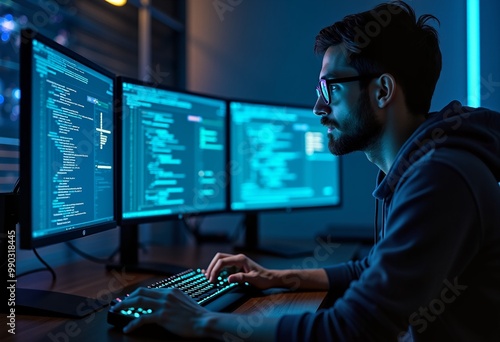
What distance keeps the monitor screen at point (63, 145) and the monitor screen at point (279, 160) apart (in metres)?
0.61

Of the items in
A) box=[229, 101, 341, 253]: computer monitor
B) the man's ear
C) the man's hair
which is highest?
the man's hair

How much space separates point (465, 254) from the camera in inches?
30.9

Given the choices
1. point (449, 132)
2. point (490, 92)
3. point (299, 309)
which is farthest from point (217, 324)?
point (490, 92)

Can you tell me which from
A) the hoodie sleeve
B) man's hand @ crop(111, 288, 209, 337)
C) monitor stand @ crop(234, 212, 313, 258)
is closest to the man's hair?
the hoodie sleeve

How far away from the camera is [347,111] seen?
A: 1056mm

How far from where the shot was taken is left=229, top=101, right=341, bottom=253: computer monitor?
173 centimetres

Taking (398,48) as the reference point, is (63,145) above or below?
below

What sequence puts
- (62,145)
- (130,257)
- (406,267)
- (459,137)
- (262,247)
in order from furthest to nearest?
(262,247)
(130,257)
(62,145)
(459,137)
(406,267)

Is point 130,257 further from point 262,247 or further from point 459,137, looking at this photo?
point 459,137

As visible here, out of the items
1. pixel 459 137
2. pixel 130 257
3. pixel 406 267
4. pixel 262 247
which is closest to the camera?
pixel 406 267

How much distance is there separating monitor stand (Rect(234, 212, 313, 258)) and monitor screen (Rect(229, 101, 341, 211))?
81mm

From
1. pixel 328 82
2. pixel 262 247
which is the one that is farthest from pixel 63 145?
pixel 262 247

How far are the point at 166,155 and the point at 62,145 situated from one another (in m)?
0.49

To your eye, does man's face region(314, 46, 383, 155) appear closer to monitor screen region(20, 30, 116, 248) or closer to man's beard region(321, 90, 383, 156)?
man's beard region(321, 90, 383, 156)
